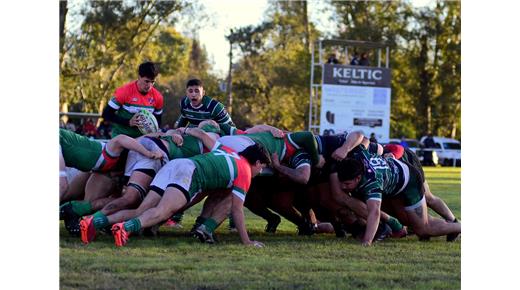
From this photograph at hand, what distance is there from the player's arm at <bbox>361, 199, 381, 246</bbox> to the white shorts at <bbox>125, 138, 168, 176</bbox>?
6.47 feet

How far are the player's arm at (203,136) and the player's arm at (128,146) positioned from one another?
543mm

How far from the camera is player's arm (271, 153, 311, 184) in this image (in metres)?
8.10

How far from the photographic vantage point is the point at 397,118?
46219 millimetres

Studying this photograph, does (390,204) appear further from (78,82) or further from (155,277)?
(78,82)

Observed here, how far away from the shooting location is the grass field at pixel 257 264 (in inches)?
Result: 212

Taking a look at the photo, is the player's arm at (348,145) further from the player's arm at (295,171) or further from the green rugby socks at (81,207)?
the green rugby socks at (81,207)

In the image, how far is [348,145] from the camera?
8.42m

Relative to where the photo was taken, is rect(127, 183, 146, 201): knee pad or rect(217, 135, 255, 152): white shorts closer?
rect(217, 135, 255, 152): white shorts

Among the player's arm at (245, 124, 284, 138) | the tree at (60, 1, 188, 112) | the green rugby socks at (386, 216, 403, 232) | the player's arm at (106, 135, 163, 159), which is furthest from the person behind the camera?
the tree at (60, 1, 188, 112)

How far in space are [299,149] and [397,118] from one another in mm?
38590

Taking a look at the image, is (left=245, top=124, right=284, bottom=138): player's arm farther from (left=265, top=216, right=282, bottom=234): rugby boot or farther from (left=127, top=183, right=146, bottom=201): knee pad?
(left=127, top=183, right=146, bottom=201): knee pad

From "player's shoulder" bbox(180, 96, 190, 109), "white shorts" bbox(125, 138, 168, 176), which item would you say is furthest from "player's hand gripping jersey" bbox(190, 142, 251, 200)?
"player's shoulder" bbox(180, 96, 190, 109)

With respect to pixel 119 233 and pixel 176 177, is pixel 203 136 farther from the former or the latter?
pixel 119 233
